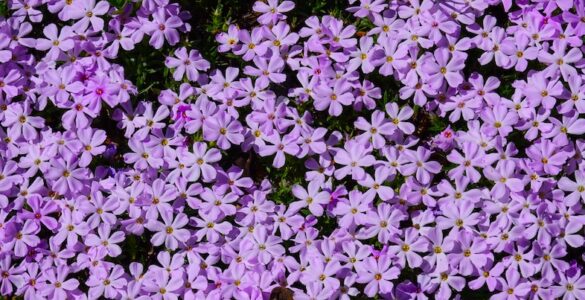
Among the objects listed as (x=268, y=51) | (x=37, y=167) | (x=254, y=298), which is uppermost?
(x=268, y=51)

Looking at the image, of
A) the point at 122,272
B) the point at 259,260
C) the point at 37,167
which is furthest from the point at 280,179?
the point at 37,167

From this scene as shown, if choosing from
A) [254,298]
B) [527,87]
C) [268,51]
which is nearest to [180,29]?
[268,51]

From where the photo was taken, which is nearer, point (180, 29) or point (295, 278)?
point (295, 278)

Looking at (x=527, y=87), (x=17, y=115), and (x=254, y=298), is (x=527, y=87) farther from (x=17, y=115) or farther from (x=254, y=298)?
(x=17, y=115)

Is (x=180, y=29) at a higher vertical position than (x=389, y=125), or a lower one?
higher

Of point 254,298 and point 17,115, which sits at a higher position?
point 17,115

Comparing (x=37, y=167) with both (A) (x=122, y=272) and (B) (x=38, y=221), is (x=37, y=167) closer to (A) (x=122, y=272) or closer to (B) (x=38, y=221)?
(B) (x=38, y=221)
